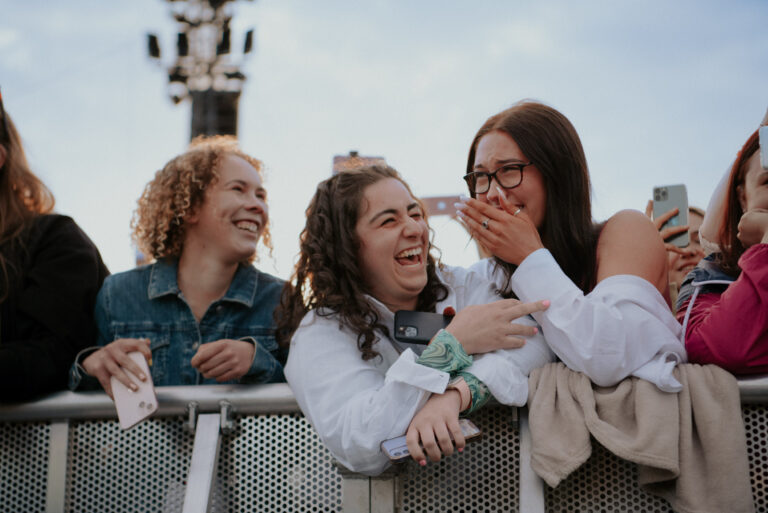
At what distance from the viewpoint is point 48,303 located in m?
2.68

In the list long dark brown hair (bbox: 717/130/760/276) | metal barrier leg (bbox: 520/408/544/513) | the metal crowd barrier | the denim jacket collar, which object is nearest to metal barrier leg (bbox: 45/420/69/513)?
the metal crowd barrier

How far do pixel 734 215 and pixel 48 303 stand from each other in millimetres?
2180

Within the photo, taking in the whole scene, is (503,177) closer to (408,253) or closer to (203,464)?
(408,253)

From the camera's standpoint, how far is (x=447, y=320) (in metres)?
2.34

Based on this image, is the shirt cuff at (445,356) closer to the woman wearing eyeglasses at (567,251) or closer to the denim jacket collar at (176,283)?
the woman wearing eyeglasses at (567,251)

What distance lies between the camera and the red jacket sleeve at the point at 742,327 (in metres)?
1.97

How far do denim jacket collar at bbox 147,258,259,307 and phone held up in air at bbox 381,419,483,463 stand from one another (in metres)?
1.19

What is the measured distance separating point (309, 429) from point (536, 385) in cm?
63

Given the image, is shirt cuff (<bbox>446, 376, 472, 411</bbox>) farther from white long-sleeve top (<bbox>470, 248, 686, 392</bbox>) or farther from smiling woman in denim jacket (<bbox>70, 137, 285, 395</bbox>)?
smiling woman in denim jacket (<bbox>70, 137, 285, 395</bbox>)

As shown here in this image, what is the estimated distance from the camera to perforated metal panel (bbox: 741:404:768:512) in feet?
6.30

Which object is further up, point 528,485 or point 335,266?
point 335,266

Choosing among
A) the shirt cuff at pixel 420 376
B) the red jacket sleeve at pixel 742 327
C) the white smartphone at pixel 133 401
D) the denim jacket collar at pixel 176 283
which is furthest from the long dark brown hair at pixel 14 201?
the red jacket sleeve at pixel 742 327

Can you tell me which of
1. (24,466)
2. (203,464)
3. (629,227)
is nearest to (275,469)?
(203,464)

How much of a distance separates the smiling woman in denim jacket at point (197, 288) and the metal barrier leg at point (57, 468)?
0.58 ft
